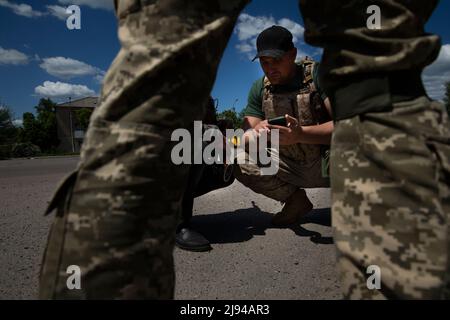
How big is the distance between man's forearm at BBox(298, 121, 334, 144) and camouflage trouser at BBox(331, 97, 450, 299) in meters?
1.70

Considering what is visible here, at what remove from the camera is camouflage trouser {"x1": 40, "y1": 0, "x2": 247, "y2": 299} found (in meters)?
0.84

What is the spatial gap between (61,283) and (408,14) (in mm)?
1095

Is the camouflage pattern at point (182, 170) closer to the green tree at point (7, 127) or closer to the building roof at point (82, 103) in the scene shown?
the green tree at point (7, 127)

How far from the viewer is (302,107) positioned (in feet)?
9.20

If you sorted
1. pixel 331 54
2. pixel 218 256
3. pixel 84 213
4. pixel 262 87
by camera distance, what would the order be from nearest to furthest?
1. pixel 84 213
2. pixel 331 54
3. pixel 218 256
4. pixel 262 87

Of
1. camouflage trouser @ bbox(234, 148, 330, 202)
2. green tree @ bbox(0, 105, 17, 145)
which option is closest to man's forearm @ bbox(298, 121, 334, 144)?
camouflage trouser @ bbox(234, 148, 330, 202)

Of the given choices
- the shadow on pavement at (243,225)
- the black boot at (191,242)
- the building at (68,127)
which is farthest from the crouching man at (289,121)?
the building at (68,127)

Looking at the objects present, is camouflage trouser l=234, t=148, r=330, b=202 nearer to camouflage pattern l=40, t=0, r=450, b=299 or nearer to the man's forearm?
the man's forearm

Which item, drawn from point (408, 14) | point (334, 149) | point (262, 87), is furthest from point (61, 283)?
point (262, 87)

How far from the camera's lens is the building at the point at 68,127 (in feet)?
197

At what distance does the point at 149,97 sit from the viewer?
2.89 feet

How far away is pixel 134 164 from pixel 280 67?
2198 mm

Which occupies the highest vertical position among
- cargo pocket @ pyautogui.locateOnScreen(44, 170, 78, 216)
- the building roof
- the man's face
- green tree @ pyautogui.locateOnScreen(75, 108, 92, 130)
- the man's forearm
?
the building roof
